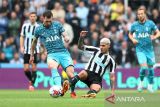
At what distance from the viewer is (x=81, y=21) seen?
28188 mm

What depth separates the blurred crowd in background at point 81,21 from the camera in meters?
26.9

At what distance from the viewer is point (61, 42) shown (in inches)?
712

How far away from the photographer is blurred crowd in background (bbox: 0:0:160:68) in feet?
88.4

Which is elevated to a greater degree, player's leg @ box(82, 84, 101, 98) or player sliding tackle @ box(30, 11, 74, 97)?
player sliding tackle @ box(30, 11, 74, 97)

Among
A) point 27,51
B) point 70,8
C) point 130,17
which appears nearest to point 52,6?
point 70,8

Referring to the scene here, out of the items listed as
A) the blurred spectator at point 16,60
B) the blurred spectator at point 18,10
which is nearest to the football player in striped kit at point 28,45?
the blurred spectator at point 16,60

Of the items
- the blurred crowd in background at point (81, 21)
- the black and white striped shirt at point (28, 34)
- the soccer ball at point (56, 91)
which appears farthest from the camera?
the blurred crowd in background at point (81, 21)

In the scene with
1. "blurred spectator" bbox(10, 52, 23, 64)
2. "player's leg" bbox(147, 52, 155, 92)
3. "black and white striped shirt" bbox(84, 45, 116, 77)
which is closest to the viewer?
"black and white striped shirt" bbox(84, 45, 116, 77)

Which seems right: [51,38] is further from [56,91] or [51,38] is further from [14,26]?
[14,26]

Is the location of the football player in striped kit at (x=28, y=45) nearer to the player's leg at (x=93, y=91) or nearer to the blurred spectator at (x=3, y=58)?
the blurred spectator at (x=3, y=58)

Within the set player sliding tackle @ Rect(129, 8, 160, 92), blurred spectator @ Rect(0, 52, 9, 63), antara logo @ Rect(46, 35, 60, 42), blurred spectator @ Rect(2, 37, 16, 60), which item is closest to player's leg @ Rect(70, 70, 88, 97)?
antara logo @ Rect(46, 35, 60, 42)

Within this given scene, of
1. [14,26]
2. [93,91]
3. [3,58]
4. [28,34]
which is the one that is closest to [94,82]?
[93,91]

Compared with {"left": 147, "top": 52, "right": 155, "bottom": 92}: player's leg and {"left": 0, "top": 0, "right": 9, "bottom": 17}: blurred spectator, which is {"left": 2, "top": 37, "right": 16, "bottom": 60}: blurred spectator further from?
{"left": 147, "top": 52, "right": 155, "bottom": 92}: player's leg

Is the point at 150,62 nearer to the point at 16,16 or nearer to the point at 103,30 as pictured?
the point at 103,30
